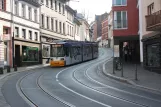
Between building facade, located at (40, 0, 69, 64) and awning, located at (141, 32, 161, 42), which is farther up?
building facade, located at (40, 0, 69, 64)

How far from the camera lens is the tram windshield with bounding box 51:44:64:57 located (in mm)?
41062

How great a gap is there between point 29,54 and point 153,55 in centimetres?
2210

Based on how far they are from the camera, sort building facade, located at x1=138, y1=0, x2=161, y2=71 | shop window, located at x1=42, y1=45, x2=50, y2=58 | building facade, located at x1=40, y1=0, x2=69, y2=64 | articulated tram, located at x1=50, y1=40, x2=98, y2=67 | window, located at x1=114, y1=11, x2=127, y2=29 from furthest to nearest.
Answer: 1. building facade, located at x1=40, y1=0, x2=69, y2=64
2. shop window, located at x1=42, y1=45, x2=50, y2=58
3. window, located at x1=114, y1=11, x2=127, y2=29
4. articulated tram, located at x1=50, y1=40, x2=98, y2=67
5. building facade, located at x1=138, y1=0, x2=161, y2=71

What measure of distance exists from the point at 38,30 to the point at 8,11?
11057 millimetres

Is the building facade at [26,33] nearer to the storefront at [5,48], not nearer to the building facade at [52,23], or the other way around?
the storefront at [5,48]

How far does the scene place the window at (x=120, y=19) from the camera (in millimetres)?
43019

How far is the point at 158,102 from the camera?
14.4m

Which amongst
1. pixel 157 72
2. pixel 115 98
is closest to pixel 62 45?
pixel 157 72

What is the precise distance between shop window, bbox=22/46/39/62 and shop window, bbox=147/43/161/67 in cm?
1949

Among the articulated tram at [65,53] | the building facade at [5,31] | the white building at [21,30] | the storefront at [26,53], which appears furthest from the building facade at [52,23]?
the building facade at [5,31]

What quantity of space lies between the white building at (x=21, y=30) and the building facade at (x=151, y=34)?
14.7 m

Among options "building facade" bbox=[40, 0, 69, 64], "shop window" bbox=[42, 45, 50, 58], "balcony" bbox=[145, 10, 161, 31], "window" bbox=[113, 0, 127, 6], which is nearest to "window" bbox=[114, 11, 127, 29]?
"window" bbox=[113, 0, 127, 6]

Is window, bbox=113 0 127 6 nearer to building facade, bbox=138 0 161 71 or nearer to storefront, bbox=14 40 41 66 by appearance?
building facade, bbox=138 0 161 71

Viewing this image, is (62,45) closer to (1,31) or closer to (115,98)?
(1,31)
